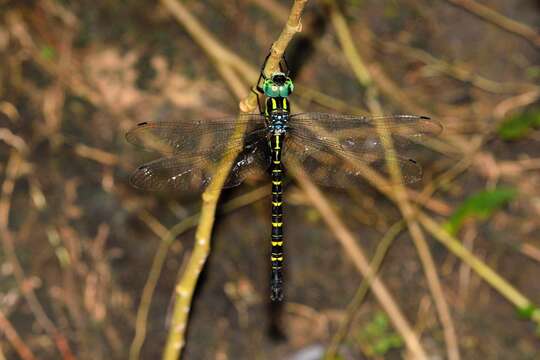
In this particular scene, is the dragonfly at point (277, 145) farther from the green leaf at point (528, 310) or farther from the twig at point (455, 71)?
the twig at point (455, 71)

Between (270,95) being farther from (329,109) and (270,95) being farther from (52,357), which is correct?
(52,357)

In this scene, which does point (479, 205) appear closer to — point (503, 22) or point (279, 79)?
point (503, 22)

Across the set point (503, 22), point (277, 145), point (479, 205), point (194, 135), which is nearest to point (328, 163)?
point (277, 145)

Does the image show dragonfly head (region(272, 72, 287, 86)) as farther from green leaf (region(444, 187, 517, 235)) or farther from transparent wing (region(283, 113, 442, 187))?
green leaf (region(444, 187, 517, 235))

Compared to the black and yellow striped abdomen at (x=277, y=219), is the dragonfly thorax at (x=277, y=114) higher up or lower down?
higher up

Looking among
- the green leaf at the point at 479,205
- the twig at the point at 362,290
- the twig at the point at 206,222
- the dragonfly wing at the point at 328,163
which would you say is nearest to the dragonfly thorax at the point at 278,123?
the dragonfly wing at the point at 328,163

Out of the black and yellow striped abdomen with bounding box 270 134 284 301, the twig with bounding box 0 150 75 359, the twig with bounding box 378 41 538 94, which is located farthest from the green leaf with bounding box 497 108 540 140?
the twig with bounding box 0 150 75 359
